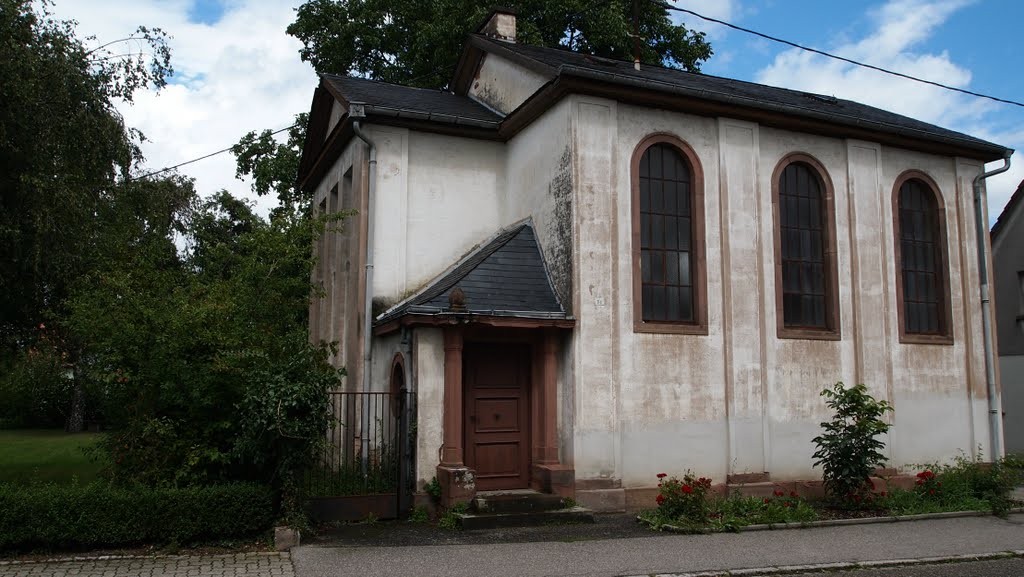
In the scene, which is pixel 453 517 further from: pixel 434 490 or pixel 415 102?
pixel 415 102

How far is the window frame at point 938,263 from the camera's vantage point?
14.6 m

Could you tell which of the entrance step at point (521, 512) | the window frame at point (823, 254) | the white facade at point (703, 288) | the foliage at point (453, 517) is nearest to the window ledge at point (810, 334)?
the window frame at point (823, 254)

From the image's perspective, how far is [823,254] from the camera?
Answer: 46.7 ft

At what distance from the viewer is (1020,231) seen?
20.0 m

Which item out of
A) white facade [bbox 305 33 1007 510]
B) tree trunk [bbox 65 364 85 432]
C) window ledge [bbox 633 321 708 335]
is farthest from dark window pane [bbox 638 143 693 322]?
tree trunk [bbox 65 364 85 432]

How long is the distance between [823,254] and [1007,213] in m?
9.18

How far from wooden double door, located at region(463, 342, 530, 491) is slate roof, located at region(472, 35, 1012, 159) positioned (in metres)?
4.22

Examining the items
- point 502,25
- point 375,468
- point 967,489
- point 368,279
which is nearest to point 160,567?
point 375,468

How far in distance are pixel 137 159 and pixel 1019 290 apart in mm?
19446

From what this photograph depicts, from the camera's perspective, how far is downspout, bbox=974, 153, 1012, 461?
1505cm

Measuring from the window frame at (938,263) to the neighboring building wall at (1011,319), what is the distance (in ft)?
16.2

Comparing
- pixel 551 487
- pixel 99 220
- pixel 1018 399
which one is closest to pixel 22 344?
pixel 99 220

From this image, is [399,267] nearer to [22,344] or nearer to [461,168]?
[461,168]

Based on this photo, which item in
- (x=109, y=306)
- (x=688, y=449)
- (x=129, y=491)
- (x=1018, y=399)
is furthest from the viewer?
(x=1018, y=399)
